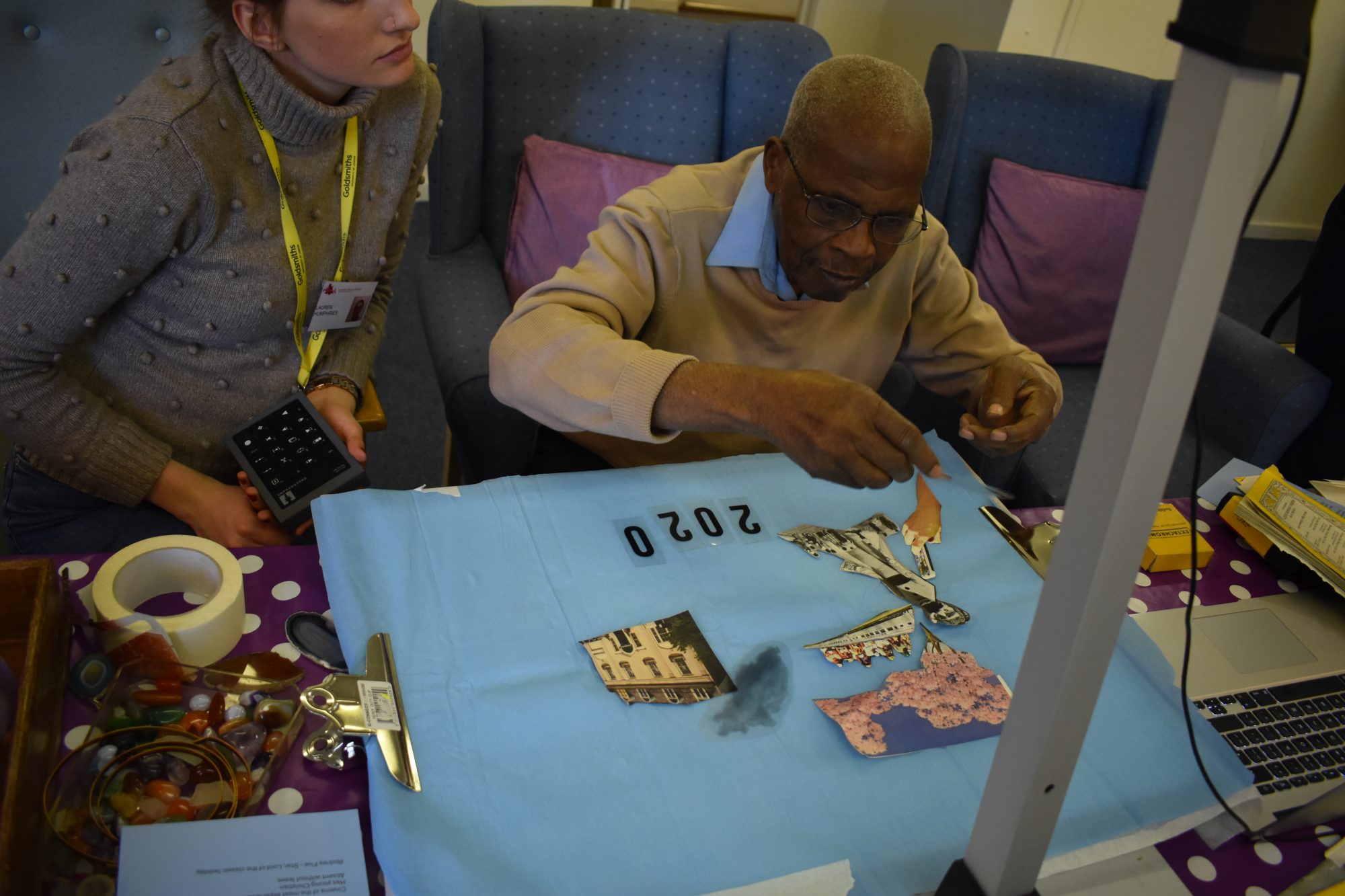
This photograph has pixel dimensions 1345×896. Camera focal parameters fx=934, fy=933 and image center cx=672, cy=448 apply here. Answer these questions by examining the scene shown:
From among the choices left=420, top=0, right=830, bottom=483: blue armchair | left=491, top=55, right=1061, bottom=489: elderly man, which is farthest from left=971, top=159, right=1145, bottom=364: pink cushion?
left=491, top=55, right=1061, bottom=489: elderly man

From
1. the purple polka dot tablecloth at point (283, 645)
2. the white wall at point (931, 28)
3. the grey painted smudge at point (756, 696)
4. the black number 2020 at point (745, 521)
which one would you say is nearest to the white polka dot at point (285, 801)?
the purple polka dot tablecloth at point (283, 645)

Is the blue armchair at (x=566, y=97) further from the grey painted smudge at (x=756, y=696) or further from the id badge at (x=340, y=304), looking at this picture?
the grey painted smudge at (x=756, y=696)

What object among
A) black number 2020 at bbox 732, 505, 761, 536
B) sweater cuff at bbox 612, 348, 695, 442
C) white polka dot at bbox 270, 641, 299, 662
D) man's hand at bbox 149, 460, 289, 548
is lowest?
man's hand at bbox 149, 460, 289, 548

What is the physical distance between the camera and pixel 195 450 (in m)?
1.41

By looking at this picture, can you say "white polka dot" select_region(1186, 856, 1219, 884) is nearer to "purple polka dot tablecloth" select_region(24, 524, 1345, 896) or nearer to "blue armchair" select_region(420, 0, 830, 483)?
"purple polka dot tablecloth" select_region(24, 524, 1345, 896)

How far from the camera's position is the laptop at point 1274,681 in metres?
1.03

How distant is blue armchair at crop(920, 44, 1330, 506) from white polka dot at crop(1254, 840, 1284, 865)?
→ 109cm

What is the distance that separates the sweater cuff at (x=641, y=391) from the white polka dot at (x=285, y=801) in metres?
0.53

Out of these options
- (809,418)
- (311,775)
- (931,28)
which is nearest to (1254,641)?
(809,418)

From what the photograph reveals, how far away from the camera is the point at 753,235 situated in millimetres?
1377

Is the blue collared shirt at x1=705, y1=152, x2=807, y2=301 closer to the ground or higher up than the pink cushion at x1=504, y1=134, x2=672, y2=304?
higher up

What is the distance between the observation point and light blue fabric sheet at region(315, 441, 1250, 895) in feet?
2.62

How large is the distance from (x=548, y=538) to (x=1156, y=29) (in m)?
3.64

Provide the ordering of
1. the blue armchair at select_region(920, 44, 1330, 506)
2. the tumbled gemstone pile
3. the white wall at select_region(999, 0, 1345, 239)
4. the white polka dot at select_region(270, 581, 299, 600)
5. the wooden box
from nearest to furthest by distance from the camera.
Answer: the wooden box < the tumbled gemstone pile < the white polka dot at select_region(270, 581, 299, 600) < the blue armchair at select_region(920, 44, 1330, 506) < the white wall at select_region(999, 0, 1345, 239)
